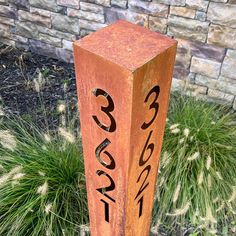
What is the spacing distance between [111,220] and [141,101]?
61cm

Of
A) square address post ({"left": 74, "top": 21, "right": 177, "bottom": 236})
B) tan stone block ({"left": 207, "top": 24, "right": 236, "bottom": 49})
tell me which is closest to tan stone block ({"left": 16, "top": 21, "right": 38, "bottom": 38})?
tan stone block ({"left": 207, "top": 24, "right": 236, "bottom": 49})

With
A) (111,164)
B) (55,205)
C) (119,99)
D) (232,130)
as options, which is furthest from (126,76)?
(232,130)

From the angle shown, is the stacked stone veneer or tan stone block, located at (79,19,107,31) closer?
the stacked stone veneer

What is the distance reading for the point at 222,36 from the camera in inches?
102

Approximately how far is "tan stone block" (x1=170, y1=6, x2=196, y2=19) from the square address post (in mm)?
1571

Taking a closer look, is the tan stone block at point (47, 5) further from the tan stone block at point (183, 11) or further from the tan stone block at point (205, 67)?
the tan stone block at point (205, 67)

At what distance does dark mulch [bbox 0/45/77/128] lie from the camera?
287 cm

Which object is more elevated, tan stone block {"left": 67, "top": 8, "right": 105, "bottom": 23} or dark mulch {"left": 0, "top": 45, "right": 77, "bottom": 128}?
tan stone block {"left": 67, "top": 8, "right": 105, "bottom": 23}

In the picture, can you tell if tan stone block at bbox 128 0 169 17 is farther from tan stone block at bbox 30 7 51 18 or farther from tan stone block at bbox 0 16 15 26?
tan stone block at bbox 0 16 15 26

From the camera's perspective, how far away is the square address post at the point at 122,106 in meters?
0.98

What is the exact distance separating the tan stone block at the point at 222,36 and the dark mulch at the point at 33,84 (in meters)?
1.13

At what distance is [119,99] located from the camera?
1.01m

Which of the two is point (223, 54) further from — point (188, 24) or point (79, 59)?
point (79, 59)

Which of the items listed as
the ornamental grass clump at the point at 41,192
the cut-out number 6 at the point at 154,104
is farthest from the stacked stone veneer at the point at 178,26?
the cut-out number 6 at the point at 154,104
